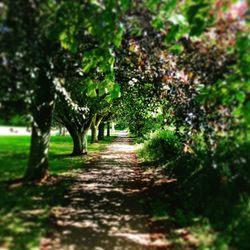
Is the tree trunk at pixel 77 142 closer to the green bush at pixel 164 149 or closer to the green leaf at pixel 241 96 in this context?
the green bush at pixel 164 149

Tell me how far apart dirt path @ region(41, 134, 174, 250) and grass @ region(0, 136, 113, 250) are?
0.31 m

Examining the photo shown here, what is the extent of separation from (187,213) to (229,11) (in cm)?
497

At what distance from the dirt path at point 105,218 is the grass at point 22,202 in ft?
1.03

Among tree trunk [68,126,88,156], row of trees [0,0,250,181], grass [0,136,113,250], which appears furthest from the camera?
tree trunk [68,126,88,156]

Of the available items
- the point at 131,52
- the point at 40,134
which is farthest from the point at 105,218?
the point at 131,52

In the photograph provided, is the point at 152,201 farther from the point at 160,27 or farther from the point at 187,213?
the point at 160,27

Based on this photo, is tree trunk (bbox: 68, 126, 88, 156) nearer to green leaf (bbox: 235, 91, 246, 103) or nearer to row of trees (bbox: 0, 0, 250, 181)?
row of trees (bbox: 0, 0, 250, 181)

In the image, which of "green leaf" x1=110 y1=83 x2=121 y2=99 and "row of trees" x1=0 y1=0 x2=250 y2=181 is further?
"green leaf" x1=110 y1=83 x2=121 y2=99

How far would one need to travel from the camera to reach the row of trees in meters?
7.80

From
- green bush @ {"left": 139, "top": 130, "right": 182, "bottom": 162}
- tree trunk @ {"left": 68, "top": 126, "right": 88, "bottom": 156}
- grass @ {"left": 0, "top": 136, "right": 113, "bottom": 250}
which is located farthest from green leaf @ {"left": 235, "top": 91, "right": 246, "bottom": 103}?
tree trunk @ {"left": 68, "top": 126, "right": 88, "bottom": 156}

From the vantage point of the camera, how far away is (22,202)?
969 cm

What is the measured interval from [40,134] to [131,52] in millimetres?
4276

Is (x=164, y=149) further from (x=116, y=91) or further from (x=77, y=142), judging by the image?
(x=116, y=91)

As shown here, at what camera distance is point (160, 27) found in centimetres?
934
